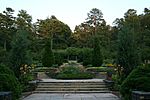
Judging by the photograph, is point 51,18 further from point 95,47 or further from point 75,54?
point 95,47

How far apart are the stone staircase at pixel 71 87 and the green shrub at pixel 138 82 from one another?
18.0 feet

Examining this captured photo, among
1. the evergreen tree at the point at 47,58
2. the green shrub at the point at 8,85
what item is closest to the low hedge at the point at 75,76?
the evergreen tree at the point at 47,58

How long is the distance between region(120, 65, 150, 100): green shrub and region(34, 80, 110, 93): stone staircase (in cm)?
550

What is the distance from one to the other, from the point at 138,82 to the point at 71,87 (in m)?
7.30

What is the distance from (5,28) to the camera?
4522 cm

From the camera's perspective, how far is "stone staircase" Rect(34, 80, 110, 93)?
1739 cm

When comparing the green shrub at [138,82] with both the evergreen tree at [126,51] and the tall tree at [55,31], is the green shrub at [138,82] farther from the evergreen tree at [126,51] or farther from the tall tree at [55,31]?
the tall tree at [55,31]

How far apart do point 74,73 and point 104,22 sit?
4461 cm

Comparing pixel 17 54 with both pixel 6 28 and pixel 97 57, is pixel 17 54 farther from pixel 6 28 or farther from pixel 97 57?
pixel 6 28

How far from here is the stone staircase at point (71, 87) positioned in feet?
57.1

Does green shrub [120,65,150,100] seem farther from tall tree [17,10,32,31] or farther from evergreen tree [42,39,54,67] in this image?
tall tree [17,10,32,31]

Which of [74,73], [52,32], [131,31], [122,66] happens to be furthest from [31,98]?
[52,32]

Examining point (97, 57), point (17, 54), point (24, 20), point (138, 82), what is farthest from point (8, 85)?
point (24, 20)

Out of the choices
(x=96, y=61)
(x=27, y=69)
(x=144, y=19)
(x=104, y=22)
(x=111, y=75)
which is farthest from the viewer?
(x=104, y=22)
